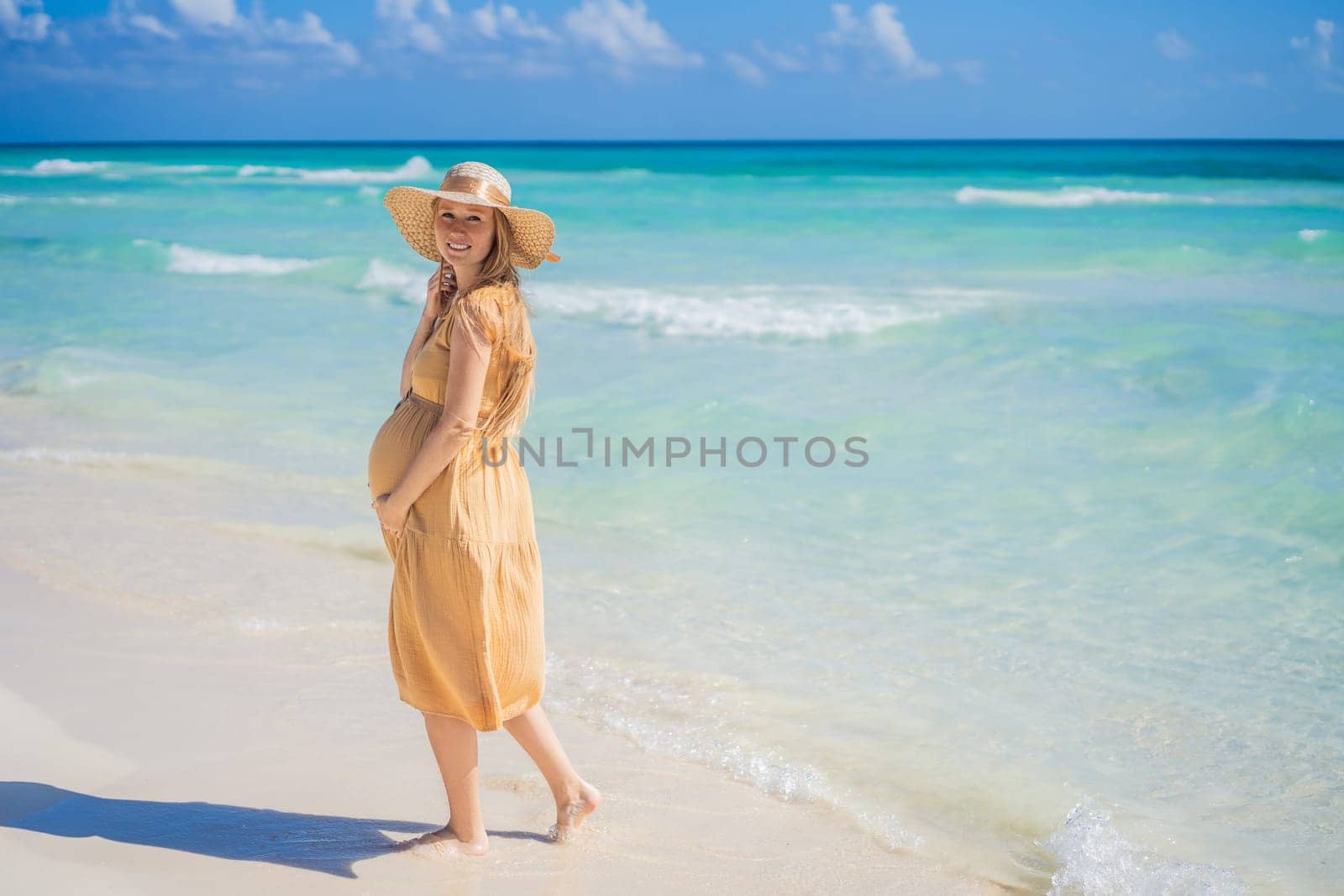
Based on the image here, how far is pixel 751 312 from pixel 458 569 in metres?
10.3

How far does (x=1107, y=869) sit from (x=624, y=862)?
1250 mm

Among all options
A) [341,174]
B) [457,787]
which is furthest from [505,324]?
[341,174]

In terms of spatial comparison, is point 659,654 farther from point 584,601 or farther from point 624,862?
point 624,862

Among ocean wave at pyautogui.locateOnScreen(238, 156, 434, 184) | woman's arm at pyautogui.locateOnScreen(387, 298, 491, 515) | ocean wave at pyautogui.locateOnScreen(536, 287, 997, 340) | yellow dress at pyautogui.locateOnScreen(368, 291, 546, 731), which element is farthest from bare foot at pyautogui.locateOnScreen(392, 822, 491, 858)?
ocean wave at pyautogui.locateOnScreen(238, 156, 434, 184)

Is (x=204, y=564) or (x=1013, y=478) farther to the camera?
(x=1013, y=478)

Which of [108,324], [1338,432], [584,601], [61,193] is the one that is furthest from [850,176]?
[584,601]

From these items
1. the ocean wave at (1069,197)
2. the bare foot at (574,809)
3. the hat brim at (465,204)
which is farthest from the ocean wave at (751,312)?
the ocean wave at (1069,197)

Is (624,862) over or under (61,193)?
under

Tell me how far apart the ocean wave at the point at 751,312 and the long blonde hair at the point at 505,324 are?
8760 millimetres

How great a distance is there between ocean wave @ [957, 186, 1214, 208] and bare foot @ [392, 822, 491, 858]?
2805cm

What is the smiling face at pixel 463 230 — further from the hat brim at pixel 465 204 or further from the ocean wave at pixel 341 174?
the ocean wave at pixel 341 174

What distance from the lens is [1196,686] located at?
417 cm

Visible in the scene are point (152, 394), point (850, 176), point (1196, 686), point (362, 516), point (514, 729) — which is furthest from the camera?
point (850, 176)

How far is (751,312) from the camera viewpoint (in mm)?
12719
